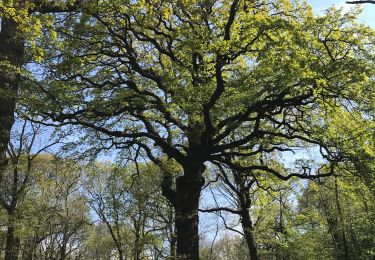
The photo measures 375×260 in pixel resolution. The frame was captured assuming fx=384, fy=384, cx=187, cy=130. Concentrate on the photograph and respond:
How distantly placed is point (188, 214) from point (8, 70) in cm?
732

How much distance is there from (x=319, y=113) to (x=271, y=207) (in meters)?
14.1

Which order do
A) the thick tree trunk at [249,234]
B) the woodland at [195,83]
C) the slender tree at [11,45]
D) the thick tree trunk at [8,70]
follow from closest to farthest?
the slender tree at [11,45] → the thick tree trunk at [8,70] → the woodland at [195,83] → the thick tree trunk at [249,234]

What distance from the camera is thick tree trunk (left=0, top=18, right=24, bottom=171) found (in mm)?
6719

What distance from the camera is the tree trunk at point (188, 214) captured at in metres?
12.0

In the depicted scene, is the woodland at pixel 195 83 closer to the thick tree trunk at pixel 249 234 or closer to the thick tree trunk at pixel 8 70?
the thick tree trunk at pixel 8 70

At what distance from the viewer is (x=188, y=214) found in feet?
40.8

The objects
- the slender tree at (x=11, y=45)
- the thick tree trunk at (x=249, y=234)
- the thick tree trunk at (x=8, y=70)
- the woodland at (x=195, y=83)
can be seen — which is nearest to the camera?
the slender tree at (x=11, y=45)

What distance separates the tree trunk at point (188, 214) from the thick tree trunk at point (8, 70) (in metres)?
6.50

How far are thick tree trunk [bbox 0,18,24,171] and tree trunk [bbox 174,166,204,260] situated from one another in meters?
6.50

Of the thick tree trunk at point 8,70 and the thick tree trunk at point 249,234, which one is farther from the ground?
the thick tree trunk at point 8,70

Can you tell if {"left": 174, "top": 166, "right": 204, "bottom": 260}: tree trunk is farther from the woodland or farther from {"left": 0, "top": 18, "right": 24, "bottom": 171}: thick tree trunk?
{"left": 0, "top": 18, "right": 24, "bottom": 171}: thick tree trunk

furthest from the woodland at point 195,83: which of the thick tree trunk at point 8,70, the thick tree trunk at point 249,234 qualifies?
the thick tree trunk at point 249,234

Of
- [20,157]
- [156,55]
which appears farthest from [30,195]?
[156,55]

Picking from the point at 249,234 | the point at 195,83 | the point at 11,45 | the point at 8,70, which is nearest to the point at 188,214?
the point at 195,83
